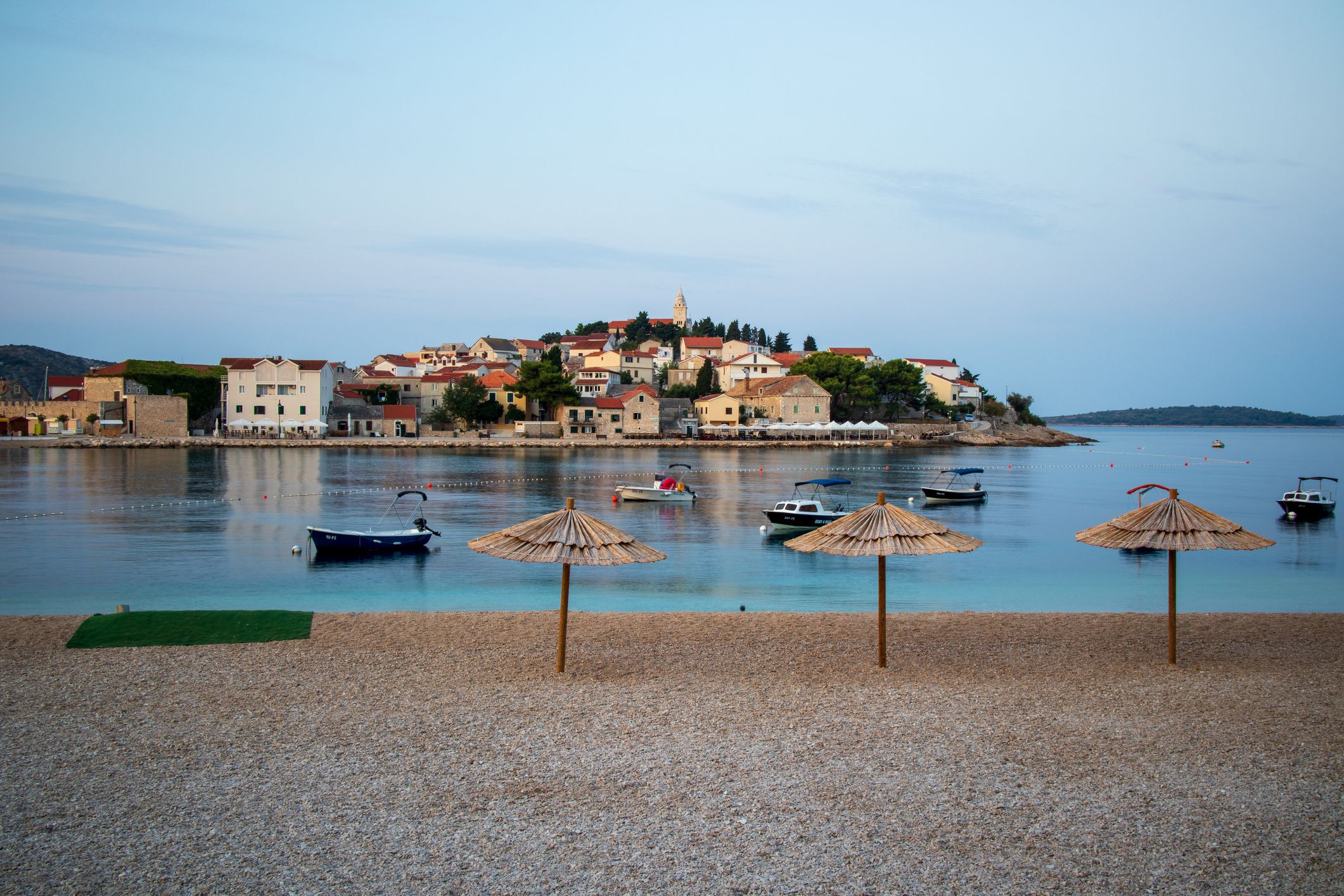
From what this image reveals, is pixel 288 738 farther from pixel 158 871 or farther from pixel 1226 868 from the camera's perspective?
pixel 1226 868

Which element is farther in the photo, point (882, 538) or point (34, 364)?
point (34, 364)

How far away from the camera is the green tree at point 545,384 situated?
80.0m

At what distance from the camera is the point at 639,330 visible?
130625 mm

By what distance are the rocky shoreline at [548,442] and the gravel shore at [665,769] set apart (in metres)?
65.3

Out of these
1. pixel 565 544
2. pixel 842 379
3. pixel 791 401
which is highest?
pixel 842 379

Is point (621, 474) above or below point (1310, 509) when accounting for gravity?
above

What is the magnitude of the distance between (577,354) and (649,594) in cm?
9292

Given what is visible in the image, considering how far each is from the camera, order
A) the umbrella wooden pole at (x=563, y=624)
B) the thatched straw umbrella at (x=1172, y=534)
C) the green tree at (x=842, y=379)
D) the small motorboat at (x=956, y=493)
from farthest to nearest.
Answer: the green tree at (x=842, y=379)
the small motorboat at (x=956, y=493)
the thatched straw umbrella at (x=1172, y=534)
the umbrella wooden pole at (x=563, y=624)

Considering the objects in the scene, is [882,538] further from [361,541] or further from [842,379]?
[842,379]

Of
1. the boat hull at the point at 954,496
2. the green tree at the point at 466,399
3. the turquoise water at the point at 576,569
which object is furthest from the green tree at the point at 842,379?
the boat hull at the point at 954,496

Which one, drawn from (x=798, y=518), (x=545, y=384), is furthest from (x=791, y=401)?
(x=798, y=518)

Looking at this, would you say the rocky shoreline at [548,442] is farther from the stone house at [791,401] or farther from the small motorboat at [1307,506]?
the small motorboat at [1307,506]

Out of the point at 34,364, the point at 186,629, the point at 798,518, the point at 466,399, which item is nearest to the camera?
the point at 186,629

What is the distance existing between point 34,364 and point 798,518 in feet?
632
